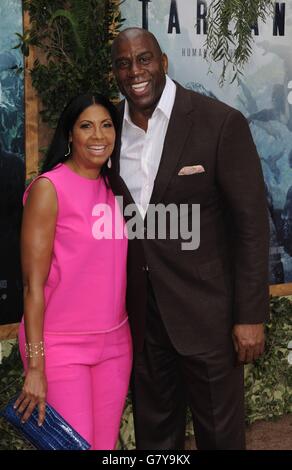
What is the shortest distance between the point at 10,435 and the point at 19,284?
36.3 inches

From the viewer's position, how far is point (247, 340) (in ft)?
11.2

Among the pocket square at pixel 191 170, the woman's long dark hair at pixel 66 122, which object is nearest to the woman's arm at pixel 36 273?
the woman's long dark hair at pixel 66 122

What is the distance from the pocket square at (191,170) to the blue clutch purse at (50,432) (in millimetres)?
1171

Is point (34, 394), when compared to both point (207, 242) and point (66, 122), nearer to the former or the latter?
point (207, 242)

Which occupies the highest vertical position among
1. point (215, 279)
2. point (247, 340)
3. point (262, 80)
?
point (262, 80)

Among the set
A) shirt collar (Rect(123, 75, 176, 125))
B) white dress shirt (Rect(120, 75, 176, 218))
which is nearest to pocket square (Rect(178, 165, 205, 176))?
white dress shirt (Rect(120, 75, 176, 218))

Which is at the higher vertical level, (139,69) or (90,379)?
(139,69)

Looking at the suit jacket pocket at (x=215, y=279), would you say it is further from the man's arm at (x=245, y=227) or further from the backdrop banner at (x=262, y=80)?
the backdrop banner at (x=262, y=80)

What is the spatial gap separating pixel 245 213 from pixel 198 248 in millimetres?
269

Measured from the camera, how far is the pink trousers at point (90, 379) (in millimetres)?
3129

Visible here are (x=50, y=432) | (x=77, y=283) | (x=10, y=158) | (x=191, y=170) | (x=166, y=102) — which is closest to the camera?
(x=50, y=432)

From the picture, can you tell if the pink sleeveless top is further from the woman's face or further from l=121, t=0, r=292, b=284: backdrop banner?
l=121, t=0, r=292, b=284: backdrop banner

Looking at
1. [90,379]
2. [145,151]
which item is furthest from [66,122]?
[90,379]

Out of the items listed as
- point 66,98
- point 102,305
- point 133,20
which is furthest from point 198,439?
point 133,20
